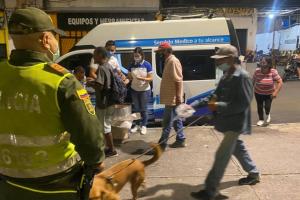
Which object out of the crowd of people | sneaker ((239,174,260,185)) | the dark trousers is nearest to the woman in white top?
the dark trousers

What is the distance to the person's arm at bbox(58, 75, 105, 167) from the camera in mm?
1996

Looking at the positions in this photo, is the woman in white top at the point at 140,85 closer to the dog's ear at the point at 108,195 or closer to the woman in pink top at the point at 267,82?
the woman in pink top at the point at 267,82

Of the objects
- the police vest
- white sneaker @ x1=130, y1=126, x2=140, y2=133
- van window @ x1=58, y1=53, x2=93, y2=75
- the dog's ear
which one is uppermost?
the police vest

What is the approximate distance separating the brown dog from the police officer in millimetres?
885

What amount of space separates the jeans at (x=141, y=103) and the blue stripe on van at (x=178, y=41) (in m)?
1.44

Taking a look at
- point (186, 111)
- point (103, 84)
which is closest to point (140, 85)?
point (103, 84)

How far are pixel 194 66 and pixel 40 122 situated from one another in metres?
7.34

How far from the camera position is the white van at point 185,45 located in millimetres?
9086

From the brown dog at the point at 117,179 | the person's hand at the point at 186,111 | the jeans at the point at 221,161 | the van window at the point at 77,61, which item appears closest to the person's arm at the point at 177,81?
the person's hand at the point at 186,111

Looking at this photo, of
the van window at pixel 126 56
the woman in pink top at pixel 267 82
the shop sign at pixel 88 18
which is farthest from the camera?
the shop sign at pixel 88 18

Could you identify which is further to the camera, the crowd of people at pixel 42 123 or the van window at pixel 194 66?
the van window at pixel 194 66

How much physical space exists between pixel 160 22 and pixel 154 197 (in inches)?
209

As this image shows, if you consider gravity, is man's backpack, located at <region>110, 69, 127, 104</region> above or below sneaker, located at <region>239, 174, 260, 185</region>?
above

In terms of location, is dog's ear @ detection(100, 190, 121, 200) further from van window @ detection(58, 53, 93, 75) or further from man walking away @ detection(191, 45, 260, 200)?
van window @ detection(58, 53, 93, 75)
